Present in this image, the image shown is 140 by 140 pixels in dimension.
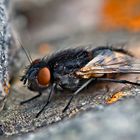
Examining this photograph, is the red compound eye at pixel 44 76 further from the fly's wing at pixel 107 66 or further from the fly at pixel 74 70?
the fly's wing at pixel 107 66

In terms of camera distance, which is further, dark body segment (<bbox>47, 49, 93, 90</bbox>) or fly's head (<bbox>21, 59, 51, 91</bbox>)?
dark body segment (<bbox>47, 49, 93, 90</bbox>)

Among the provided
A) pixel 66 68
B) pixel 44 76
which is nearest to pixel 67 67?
pixel 66 68

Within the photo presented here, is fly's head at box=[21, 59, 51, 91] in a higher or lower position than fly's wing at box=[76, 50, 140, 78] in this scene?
higher

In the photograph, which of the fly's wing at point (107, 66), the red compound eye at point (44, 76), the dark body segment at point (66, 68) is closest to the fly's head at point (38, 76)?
the red compound eye at point (44, 76)

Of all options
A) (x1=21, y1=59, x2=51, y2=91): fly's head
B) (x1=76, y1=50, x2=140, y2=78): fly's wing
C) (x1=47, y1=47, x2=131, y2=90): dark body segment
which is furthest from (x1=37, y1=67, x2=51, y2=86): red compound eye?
(x1=76, y1=50, x2=140, y2=78): fly's wing

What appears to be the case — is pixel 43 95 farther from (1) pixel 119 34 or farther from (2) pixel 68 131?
(1) pixel 119 34

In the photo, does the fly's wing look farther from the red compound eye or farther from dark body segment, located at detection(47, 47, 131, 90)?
the red compound eye

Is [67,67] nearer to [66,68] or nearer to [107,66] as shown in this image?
[66,68]

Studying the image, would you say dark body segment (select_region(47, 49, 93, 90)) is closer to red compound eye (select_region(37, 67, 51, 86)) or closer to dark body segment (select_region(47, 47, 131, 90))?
dark body segment (select_region(47, 47, 131, 90))
